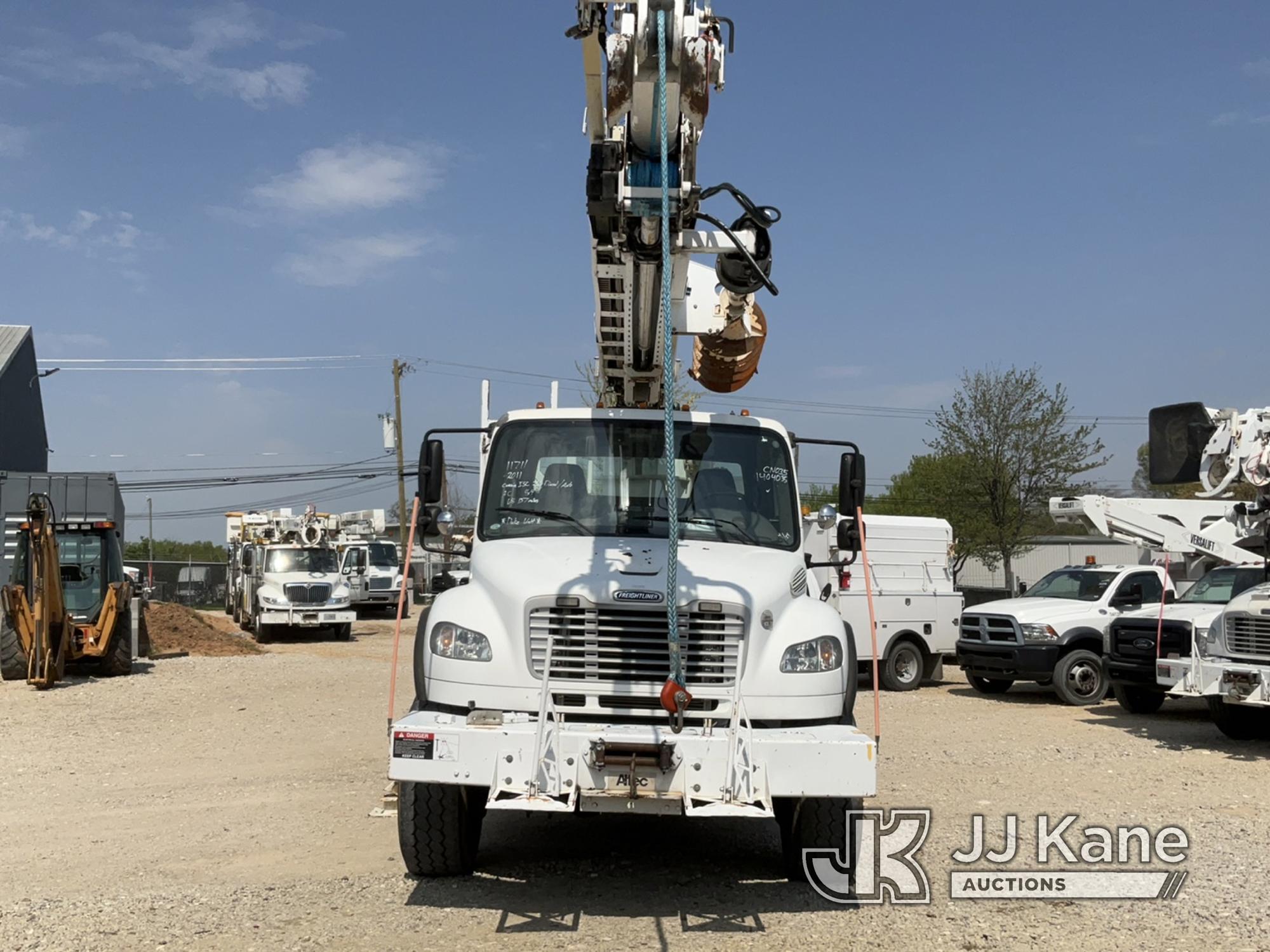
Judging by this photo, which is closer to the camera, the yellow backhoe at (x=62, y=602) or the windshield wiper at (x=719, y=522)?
the windshield wiper at (x=719, y=522)

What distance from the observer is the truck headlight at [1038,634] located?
616 inches

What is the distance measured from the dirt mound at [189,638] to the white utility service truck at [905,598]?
12.5 metres

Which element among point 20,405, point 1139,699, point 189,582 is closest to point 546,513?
point 1139,699

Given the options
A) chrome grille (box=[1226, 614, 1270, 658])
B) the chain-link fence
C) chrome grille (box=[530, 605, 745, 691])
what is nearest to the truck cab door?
the chain-link fence

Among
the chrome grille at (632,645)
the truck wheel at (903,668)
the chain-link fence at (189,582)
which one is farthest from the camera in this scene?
the chain-link fence at (189,582)

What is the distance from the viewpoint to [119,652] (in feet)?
59.0

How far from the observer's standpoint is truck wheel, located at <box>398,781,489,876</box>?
6098 millimetres

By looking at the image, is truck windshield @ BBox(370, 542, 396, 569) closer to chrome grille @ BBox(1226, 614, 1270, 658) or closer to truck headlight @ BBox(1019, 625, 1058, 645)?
truck headlight @ BBox(1019, 625, 1058, 645)

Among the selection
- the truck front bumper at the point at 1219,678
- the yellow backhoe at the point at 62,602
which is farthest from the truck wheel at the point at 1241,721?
the yellow backhoe at the point at 62,602

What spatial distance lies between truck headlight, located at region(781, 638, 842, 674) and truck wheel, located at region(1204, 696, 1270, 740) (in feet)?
25.6

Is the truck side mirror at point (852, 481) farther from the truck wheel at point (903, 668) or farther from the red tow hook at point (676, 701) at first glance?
the truck wheel at point (903, 668)

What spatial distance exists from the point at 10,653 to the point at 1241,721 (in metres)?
15.9

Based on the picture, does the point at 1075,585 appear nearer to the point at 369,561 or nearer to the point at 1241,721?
the point at 1241,721

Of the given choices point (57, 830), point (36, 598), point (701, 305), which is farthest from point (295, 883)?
point (36, 598)
